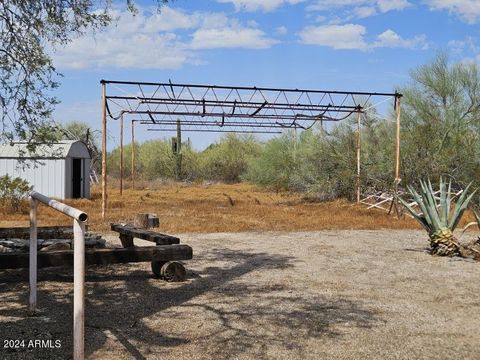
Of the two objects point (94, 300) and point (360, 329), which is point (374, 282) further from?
point (94, 300)

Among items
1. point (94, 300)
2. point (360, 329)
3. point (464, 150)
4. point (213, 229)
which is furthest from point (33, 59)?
point (464, 150)

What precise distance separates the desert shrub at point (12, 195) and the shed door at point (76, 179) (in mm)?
5650

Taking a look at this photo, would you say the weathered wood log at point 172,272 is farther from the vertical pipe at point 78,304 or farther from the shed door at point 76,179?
the shed door at point 76,179

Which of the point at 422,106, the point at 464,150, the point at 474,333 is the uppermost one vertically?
the point at 422,106

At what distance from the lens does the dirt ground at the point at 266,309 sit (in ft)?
15.6

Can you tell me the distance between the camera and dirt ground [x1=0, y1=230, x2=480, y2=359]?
4.75 m

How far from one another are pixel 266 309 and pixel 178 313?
0.93m

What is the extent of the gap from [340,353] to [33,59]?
467 cm

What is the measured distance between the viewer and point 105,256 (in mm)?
6961

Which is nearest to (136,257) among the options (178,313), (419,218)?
(178,313)

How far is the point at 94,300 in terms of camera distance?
6340 millimetres

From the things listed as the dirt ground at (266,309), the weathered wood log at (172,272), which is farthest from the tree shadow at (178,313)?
the weathered wood log at (172,272)

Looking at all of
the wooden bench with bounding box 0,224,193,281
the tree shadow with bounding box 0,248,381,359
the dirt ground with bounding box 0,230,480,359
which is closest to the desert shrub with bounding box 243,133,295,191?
the dirt ground with bounding box 0,230,480,359

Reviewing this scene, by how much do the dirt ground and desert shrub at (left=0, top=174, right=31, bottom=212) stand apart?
1078cm
